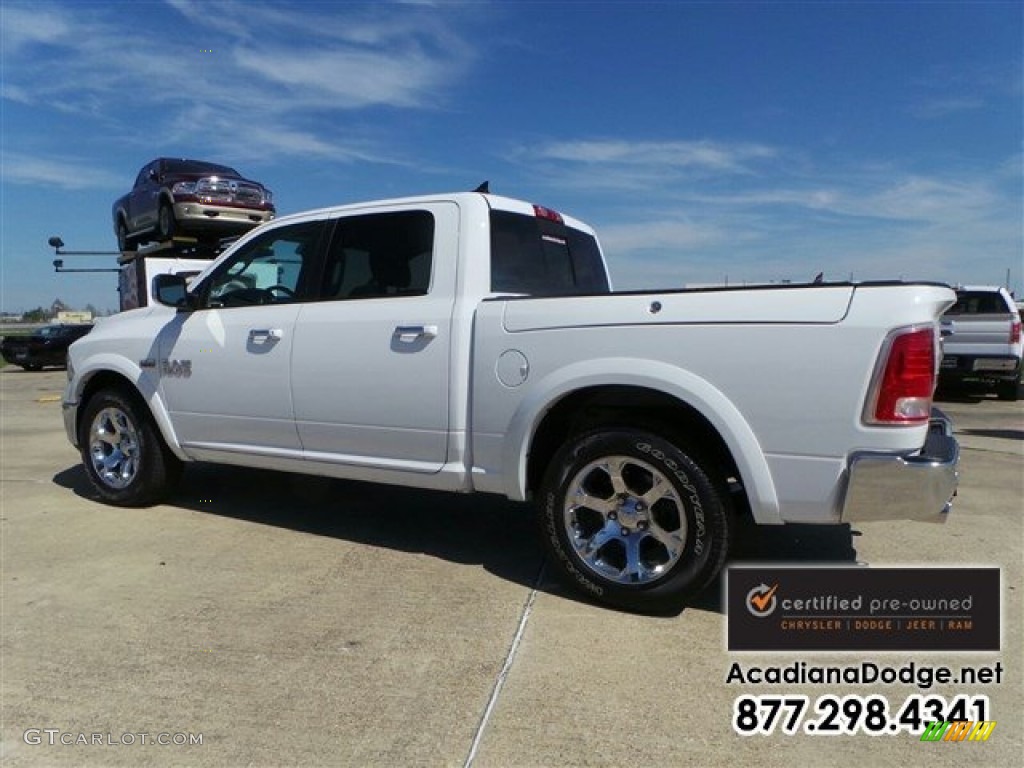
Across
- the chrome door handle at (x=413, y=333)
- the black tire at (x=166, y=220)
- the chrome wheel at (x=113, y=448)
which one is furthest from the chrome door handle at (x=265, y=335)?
the black tire at (x=166, y=220)

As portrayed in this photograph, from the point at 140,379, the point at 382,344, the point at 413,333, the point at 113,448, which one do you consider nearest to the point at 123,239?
the point at 113,448

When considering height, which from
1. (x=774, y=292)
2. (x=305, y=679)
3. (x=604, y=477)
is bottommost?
(x=305, y=679)

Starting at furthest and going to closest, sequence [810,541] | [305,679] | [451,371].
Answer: [810,541] → [451,371] → [305,679]

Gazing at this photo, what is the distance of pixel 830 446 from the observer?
295 centimetres

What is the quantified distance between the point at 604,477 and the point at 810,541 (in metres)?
1.64

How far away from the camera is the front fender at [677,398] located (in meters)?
3.09

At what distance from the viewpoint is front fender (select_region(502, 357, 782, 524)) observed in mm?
3088

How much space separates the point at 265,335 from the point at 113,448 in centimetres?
184

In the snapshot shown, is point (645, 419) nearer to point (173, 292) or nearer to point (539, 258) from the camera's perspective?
point (539, 258)

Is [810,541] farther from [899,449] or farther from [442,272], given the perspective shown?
[442,272]

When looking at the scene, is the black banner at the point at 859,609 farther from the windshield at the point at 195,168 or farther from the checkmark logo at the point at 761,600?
the windshield at the point at 195,168

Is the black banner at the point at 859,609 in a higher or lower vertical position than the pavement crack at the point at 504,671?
higher

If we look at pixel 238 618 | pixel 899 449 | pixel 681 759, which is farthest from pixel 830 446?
pixel 238 618

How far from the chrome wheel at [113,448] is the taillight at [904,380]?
4653 millimetres
